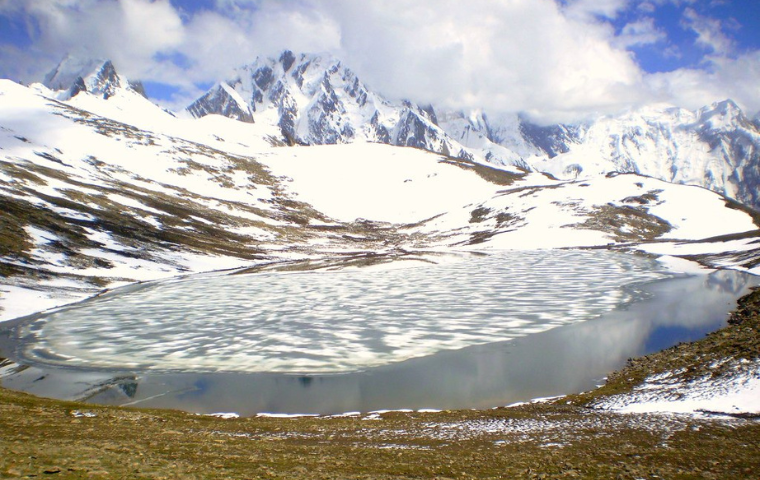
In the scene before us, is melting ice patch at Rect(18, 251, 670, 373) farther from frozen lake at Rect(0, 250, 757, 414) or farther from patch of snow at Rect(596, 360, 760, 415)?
patch of snow at Rect(596, 360, 760, 415)

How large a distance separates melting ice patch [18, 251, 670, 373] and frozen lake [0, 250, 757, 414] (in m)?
0.16

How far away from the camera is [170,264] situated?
65938mm

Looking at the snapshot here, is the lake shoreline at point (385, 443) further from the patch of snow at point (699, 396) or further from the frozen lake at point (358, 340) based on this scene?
the frozen lake at point (358, 340)

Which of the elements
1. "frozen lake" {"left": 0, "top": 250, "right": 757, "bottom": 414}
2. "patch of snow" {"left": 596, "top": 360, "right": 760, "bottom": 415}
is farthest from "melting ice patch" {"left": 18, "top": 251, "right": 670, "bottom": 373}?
"patch of snow" {"left": 596, "top": 360, "right": 760, "bottom": 415}

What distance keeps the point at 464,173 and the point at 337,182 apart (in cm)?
5010

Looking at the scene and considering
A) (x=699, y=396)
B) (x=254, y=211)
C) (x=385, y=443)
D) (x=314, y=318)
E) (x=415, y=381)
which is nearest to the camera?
(x=385, y=443)

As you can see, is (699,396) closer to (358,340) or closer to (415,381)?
(415,381)

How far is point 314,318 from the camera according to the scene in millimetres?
33469

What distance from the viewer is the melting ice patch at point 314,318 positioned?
81.5 ft

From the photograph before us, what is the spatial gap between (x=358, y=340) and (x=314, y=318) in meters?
7.22

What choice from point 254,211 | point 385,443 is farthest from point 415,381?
point 254,211

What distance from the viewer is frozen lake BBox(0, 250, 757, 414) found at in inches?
770

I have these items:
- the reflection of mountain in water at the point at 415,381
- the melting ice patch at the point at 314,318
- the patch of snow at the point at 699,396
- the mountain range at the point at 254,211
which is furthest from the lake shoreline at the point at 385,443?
the mountain range at the point at 254,211

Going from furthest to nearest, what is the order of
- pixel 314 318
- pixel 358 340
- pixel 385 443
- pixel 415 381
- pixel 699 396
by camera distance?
1. pixel 314 318
2. pixel 358 340
3. pixel 415 381
4. pixel 699 396
5. pixel 385 443
